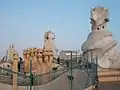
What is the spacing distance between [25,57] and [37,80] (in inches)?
237

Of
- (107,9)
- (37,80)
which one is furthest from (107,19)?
(37,80)

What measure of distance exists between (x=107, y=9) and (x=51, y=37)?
14.0ft

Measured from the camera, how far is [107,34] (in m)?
15.9

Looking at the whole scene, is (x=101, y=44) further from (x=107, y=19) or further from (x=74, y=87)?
(x=74, y=87)

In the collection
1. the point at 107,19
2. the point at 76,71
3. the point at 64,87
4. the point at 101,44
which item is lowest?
the point at 64,87

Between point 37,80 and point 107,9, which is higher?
point 107,9

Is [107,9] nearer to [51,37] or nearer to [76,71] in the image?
[51,37]

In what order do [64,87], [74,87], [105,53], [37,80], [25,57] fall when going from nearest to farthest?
[37,80], [74,87], [64,87], [25,57], [105,53]

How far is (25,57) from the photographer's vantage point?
11.8 m

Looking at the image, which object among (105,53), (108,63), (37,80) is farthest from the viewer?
(105,53)

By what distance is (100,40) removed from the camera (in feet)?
51.7

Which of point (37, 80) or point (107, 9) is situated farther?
point (107, 9)

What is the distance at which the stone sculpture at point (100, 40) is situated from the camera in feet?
49.3

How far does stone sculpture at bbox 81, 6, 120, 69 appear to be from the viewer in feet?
49.3
